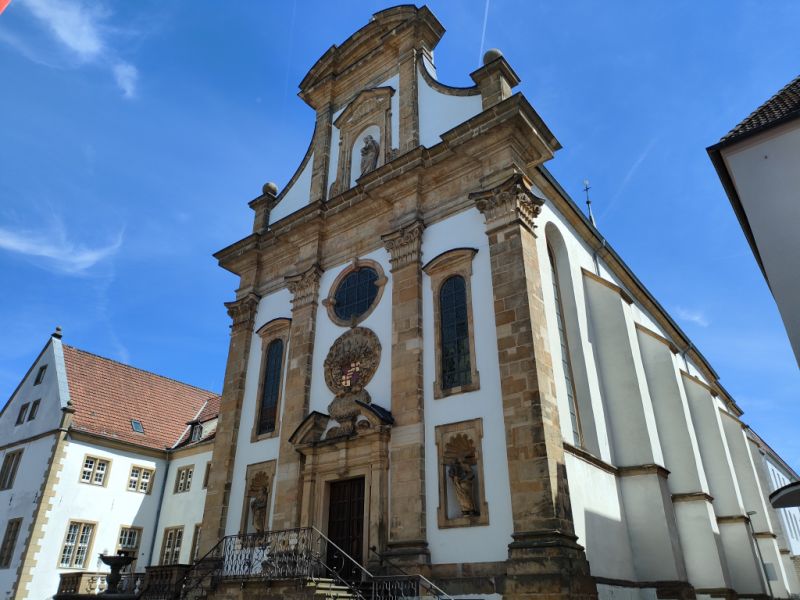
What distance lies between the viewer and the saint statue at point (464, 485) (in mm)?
12133

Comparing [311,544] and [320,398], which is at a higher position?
[320,398]

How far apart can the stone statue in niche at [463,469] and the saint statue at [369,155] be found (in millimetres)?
9356

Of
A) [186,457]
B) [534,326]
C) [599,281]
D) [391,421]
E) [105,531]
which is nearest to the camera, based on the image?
[534,326]

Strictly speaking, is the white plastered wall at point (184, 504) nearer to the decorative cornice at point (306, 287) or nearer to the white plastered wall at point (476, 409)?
the decorative cornice at point (306, 287)

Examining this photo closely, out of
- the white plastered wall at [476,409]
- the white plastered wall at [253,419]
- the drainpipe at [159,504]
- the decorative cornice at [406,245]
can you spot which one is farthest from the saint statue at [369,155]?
the drainpipe at [159,504]

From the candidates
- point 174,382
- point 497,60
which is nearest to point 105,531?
point 174,382

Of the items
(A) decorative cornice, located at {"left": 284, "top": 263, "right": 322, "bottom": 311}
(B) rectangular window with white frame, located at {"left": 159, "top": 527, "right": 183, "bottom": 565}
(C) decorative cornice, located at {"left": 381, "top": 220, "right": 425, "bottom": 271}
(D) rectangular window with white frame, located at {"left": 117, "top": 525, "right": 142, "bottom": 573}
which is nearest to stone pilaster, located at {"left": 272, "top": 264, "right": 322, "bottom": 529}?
(A) decorative cornice, located at {"left": 284, "top": 263, "right": 322, "bottom": 311}

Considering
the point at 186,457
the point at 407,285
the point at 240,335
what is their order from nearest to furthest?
the point at 407,285 → the point at 240,335 → the point at 186,457

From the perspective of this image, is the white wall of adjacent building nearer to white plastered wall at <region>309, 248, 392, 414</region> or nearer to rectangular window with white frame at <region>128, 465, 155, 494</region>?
white plastered wall at <region>309, 248, 392, 414</region>

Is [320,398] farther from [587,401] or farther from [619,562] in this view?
[619,562]

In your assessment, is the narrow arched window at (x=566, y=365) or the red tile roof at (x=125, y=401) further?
the red tile roof at (x=125, y=401)

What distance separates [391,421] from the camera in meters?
13.9

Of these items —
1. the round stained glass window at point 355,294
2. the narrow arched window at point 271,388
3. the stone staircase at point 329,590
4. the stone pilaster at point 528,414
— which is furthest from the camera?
the narrow arched window at point 271,388

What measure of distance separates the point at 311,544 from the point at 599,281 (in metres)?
10.5
